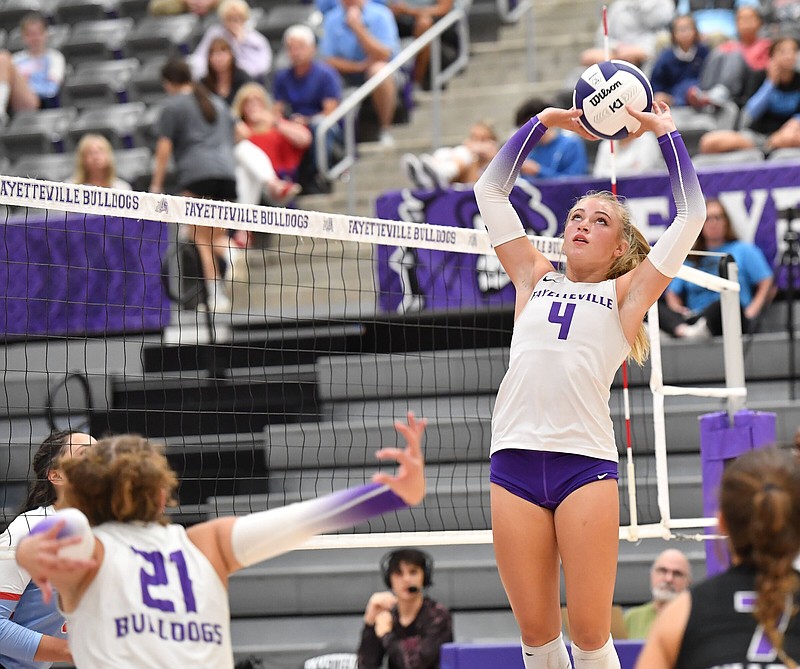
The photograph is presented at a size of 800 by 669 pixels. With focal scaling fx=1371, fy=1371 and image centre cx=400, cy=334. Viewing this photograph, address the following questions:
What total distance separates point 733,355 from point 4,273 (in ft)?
18.6

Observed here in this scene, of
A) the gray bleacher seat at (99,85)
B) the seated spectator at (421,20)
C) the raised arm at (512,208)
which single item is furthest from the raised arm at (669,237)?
the gray bleacher seat at (99,85)

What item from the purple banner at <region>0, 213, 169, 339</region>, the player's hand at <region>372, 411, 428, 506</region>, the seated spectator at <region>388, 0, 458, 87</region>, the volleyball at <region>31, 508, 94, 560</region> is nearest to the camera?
the volleyball at <region>31, 508, 94, 560</region>

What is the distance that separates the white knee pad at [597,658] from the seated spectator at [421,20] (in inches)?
348

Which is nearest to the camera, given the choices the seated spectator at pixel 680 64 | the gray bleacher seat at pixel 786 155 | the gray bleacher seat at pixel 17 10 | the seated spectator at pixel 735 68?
the gray bleacher seat at pixel 786 155

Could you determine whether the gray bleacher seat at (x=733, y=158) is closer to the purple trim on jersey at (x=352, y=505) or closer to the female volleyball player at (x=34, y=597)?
the female volleyball player at (x=34, y=597)

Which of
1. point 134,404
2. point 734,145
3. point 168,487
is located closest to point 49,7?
point 134,404

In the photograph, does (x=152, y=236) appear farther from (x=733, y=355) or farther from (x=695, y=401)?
(x=733, y=355)

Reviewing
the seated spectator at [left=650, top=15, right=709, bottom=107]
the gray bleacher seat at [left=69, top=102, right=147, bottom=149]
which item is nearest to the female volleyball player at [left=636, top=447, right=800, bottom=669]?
the seated spectator at [left=650, top=15, right=709, bottom=107]

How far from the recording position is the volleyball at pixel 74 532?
315 centimetres

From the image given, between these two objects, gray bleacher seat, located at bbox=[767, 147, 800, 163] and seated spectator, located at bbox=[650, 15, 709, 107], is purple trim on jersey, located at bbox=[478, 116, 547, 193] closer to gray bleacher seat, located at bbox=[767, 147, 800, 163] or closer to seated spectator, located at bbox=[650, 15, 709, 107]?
gray bleacher seat, located at bbox=[767, 147, 800, 163]

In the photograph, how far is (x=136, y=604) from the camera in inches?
127

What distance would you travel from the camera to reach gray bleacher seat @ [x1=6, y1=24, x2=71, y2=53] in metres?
14.4

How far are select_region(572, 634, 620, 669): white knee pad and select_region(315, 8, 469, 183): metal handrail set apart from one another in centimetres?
725

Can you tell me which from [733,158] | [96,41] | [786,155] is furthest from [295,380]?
[96,41]
